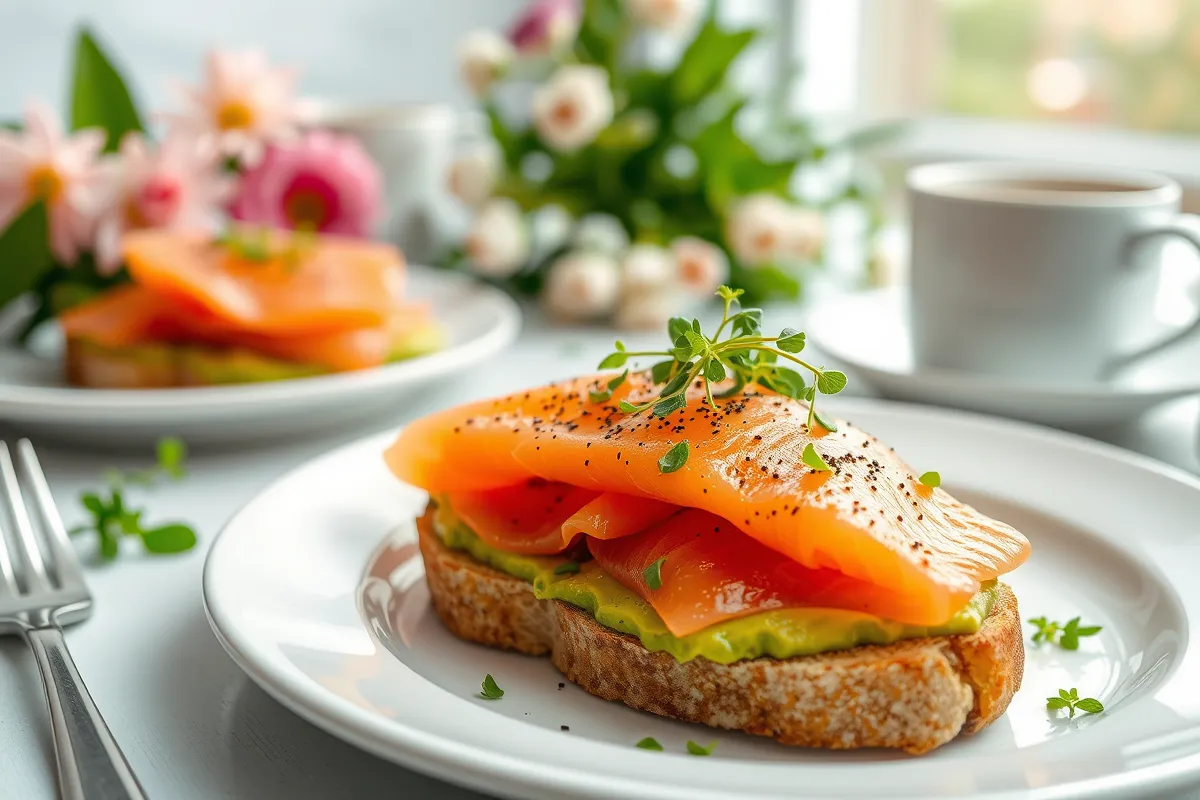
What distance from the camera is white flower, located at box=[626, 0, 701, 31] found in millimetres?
2830

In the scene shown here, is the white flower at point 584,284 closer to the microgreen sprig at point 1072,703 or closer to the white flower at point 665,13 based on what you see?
the white flower at point 665,13

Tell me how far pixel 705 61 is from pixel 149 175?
145 cm

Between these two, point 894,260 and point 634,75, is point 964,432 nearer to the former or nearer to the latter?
point 894,260

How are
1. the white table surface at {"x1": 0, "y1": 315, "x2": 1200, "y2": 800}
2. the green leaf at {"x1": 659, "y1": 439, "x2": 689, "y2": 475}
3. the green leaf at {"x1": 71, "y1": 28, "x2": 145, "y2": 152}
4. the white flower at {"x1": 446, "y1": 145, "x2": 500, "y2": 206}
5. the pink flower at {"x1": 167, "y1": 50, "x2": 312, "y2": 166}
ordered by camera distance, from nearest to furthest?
the white table surface at {"x1": 0, "y1": 315, "x2": 1200, "y2": 800} < the green leaf at {"x1": 659, "y1": 439, "x2": 689, "y2": 475} < the pink flower at {"x1": 167, "y1": 50, "x2": 312, "y2": 166} < the green leaf at {"x1": 71, "y1": 28, "x2": 145, "y2": 152} < the white flower at {"x1": 446, "y1": 145, "x2": 500, "y2": 206}

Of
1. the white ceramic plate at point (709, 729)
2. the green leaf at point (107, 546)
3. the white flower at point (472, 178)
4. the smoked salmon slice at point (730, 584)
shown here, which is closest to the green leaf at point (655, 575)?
the smoked salmon slice at point (730, 584)

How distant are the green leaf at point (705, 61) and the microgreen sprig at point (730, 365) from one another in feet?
5.98

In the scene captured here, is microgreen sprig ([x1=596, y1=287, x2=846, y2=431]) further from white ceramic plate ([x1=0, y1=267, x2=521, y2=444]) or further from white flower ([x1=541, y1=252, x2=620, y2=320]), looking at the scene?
white flower ([x1=541, y1=252, x2=620, y2=320])

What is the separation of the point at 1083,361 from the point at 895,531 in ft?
3.61

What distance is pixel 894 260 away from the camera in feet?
9.52

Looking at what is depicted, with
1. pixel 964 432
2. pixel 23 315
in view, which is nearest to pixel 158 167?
pixel 23 315

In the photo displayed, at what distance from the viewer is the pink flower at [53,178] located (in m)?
2.27

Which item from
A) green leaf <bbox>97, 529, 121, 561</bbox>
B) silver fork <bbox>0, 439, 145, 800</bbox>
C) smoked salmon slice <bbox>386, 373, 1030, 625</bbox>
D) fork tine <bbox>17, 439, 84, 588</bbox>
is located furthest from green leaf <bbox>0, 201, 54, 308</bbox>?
smoked salmon slice <bbox>386, 373, 1030, 625</bbox>

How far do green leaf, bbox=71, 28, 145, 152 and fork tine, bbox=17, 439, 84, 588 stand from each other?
4.29ft

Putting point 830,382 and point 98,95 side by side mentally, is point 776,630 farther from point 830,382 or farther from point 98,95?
point 98,95
